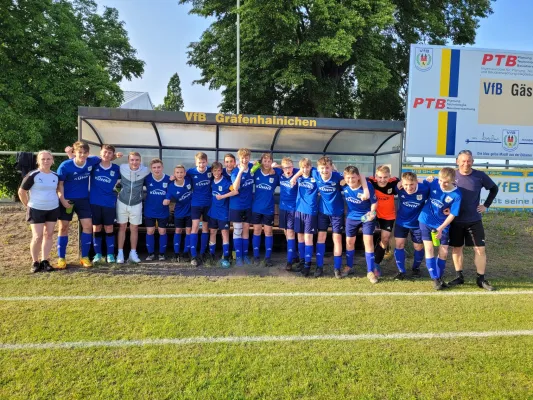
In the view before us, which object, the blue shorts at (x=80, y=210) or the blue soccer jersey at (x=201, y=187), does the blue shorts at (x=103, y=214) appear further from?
the blue soccer jersey at (x=201, y=187)

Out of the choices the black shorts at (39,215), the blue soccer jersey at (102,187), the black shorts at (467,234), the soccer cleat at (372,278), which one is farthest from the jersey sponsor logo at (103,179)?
the black shorts at (467,234)

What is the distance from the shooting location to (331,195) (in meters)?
5.21

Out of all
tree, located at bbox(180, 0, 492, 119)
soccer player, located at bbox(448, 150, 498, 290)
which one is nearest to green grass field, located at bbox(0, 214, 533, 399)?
soccer player, located at bbox(448, 150, 498, 290)

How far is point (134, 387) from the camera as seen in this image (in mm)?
2439

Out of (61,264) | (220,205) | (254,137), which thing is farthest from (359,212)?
(61,264)

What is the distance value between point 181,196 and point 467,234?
4134 mm

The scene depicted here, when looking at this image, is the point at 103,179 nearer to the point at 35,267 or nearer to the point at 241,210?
the point at 35,267

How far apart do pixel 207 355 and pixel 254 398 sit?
0.65m

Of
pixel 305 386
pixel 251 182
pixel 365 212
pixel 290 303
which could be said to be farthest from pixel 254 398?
pixel 251 182

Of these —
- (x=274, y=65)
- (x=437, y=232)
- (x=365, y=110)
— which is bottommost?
(x=437, y=232)

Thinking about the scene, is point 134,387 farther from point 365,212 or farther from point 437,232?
point 437,232

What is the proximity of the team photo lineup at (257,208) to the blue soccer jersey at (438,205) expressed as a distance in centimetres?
1

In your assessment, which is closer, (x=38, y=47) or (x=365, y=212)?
(x=365, y=212)

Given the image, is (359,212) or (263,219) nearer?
(359,212)
